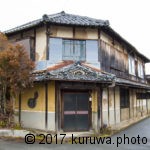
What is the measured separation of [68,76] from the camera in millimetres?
13562

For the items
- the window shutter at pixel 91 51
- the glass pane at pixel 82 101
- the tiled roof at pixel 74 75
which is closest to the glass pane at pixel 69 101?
the glass pane at pixel 82 101

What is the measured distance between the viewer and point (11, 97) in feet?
49.9

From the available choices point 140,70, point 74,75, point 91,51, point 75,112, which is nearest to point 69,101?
point 75,112

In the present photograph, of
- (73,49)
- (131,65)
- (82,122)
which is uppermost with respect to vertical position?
(73,49)

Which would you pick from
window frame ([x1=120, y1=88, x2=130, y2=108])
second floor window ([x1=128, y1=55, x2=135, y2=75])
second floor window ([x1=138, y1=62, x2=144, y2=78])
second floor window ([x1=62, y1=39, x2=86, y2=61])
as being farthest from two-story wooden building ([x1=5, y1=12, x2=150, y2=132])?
second floor window ([x1=138, y1=62, x2=144, y2=78])

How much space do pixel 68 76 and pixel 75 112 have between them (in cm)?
230

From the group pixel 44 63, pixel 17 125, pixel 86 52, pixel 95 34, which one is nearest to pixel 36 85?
pixel 44 63

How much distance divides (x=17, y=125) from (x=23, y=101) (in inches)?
78.0

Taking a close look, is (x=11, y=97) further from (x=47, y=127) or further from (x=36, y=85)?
(x=47, y=127)

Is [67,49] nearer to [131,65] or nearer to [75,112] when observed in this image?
[75,112]

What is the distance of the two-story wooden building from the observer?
14141mm

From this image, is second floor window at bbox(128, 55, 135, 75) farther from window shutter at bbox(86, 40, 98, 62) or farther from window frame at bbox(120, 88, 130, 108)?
window shutter at bbox(86, 40, 98, 62)

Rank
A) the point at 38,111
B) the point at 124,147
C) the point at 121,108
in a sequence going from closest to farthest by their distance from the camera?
1. the point at 124,147
2. the point at 38,111
3. the point at 121,108

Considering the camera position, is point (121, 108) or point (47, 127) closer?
point (47, 127)
